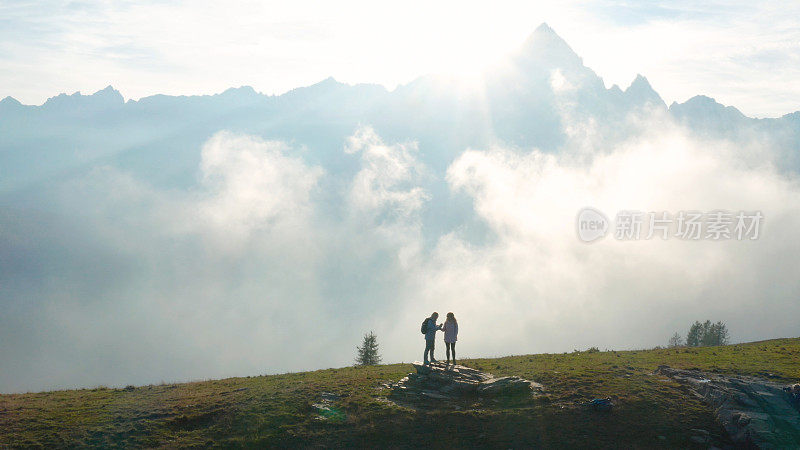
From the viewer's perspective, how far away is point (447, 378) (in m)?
34.7

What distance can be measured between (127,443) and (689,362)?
38.2 metres

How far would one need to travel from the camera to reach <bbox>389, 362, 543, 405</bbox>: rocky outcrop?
33438mm

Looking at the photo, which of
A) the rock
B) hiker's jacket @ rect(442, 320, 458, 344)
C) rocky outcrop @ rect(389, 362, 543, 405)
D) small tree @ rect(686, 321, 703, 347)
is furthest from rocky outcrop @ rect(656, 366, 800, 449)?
small tree @ rect(686, 321, 703, 347)

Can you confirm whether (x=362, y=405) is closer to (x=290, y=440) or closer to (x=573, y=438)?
(x=290, y=440)

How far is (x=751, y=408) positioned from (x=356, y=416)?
22.2 meters

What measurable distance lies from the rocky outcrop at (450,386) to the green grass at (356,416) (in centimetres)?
113

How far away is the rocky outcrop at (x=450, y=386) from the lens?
33438mm

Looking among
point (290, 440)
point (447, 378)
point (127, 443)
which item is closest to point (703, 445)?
point (447, 378)

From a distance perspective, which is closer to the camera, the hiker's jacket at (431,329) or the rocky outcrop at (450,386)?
the rocky outcrop at (450,386)

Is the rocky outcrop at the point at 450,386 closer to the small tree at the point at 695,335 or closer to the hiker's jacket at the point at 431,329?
the hiker's jacket at the point at 431,329

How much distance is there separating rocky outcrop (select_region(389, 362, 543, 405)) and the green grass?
113cm

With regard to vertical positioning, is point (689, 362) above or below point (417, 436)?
above

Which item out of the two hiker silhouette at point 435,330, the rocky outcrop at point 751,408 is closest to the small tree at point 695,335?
the rocky outcrop at point 751,408

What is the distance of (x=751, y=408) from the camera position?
3055cm
